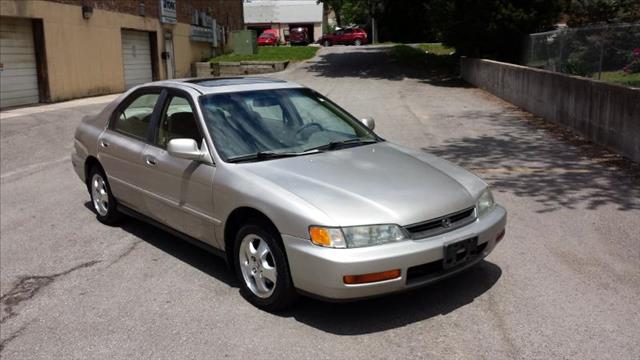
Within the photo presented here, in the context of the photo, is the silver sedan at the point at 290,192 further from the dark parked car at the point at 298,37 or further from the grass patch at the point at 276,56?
the dark parked car at the point at 298,37

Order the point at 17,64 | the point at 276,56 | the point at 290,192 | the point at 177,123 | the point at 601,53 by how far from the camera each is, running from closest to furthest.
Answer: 1. the point at 290,192
2. the point at 177,123
3. the point at 601,53
4. the point at 17,64
5. the point at 276,56

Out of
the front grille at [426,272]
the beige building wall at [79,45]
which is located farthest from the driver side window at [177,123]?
the beige building wall at [79,45]

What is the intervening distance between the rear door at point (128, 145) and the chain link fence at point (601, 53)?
893 centimetres

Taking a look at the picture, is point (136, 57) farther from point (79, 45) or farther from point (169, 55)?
point (79, 45)

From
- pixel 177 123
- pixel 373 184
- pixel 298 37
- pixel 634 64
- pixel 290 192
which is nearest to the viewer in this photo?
pixel 290 192

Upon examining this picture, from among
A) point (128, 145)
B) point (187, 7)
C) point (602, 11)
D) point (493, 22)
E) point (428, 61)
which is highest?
point (187, 7)

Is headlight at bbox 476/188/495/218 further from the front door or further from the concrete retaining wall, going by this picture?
the concrete retaining wall

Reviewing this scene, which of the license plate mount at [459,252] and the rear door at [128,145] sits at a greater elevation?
the rear door at [128,145]

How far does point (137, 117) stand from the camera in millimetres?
5883

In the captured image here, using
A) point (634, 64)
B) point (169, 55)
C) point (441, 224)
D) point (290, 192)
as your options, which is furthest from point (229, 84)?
point (169, 55)

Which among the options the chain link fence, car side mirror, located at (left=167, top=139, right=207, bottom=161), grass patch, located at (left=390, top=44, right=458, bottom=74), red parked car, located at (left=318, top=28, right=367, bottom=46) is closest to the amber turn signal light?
car side mirror, located at (left=167, top=139, right=207, bottom=161)

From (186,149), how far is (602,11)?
20.6 metres

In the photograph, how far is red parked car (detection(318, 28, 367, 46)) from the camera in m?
54.9

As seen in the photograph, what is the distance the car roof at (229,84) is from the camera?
5.25 metres
